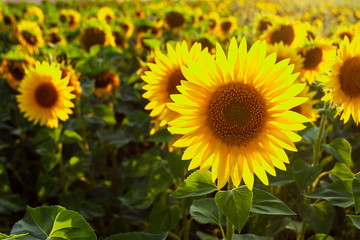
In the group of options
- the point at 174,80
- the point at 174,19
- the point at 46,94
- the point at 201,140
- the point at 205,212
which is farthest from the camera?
the point at 174,19

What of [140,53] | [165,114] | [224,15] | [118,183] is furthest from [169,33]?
[165,114]

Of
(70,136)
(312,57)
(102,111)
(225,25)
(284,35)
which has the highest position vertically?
(225,25)

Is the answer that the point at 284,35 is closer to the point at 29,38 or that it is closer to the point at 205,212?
the point at 205,212

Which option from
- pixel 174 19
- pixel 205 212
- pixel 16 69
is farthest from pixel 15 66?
pixel 205 212

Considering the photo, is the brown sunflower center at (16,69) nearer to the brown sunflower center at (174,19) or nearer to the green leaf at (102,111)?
the green leaf at (102,111)

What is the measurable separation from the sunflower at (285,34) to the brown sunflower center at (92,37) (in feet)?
5.00

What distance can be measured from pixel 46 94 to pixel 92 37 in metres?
1.29

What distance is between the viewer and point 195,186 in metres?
1.32

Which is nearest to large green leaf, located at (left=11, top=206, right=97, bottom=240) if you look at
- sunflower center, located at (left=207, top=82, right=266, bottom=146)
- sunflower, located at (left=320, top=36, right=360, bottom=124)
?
sunflower center, located at (left=207, top=82, right=266, bottom=146)

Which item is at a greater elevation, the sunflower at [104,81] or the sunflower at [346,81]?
the sunflower at [346,81]

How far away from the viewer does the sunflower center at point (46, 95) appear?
7.42 ft

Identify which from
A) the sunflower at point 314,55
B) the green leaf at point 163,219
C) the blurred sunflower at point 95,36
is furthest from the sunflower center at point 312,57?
the blurred sunflower at point 95,36

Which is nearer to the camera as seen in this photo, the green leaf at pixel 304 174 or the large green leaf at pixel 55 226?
the large green leaf at pixel 55 226

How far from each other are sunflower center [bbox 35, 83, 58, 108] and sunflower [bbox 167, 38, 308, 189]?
130 cm
